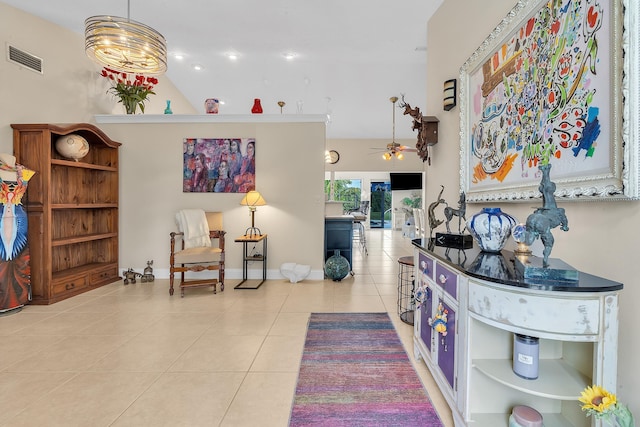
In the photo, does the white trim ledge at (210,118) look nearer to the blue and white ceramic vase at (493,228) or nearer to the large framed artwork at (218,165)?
the large framed artwork at (218,165)

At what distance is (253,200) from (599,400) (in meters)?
3.61

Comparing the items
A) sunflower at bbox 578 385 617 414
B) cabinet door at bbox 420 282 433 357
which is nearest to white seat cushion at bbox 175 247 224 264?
cabinet door at bbox 420 282 433 357

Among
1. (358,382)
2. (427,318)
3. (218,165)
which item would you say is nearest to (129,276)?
(218,165)

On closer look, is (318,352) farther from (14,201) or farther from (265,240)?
(14,201)

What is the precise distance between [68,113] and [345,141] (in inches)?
242

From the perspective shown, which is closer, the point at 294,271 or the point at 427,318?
the point at 427,318

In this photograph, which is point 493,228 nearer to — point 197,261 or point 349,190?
point 197,261

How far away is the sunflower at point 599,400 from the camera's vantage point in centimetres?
95

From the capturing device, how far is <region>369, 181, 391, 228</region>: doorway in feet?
41.1

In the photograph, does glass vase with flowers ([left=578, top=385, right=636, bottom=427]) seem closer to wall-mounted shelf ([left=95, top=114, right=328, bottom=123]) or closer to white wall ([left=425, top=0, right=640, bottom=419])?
white wall ([left=425, top=0, right=640, bottom=419])

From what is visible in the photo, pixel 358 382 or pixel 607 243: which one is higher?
pixel 607 243

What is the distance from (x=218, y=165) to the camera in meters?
4.38

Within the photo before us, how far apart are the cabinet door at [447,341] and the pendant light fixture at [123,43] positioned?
121 inches

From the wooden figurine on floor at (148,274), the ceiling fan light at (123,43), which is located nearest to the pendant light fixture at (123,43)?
the ceiling fan light at (123,43)
